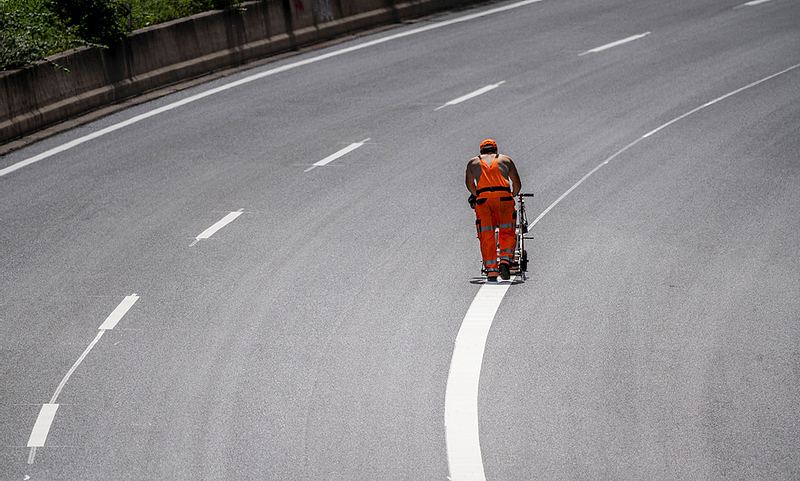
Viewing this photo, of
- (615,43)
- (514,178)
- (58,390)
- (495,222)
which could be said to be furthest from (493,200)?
(615,43)

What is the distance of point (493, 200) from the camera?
13508 millimetres

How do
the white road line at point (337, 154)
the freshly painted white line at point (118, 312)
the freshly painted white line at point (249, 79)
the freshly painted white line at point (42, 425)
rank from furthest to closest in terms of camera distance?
1. the freshly painted white line at point (249, 79)
2. the white road line at point (337, 154)
3. the freshly painted white line at point (118, 312)
4. the freshly painted white line at point (42, 425)

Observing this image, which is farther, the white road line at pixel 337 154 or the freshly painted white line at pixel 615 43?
the freshly painted white line at pixel 615 43

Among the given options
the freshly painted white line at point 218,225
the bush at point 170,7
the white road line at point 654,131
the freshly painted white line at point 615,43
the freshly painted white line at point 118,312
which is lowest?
the white road line at point 654,131

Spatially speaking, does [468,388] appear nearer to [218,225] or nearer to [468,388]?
[468,388]

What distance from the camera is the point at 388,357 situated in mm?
11812

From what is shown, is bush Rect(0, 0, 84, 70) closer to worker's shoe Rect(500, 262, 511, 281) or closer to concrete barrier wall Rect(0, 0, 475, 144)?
concrete barrier wall Rect(0, 0, 475, 144)

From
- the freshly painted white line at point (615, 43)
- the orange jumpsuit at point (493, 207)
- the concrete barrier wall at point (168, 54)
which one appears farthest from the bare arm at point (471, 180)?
the freshly painted white line at point (615, 43)

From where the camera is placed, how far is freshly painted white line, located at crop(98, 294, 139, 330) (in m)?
12.7

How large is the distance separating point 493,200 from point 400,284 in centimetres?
143

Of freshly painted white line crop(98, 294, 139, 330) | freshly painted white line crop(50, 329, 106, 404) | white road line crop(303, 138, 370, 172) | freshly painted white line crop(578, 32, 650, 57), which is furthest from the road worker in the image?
freshly painted white line crop(578, 32, 650, 57)

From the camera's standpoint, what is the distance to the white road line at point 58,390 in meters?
10.2

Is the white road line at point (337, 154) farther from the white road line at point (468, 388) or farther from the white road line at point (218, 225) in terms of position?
the white road line at point (468, 388)

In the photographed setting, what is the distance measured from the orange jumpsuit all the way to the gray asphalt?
2.13ft
